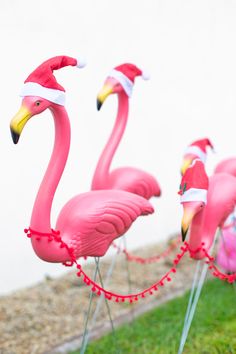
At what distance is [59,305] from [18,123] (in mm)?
1995

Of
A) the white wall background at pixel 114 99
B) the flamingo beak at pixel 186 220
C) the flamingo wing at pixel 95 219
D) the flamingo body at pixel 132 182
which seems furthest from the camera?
the white wall background at pixel 114 99

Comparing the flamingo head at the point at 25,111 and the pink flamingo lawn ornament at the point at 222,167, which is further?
the pink flamingo lawn ornament at the point at 222,167

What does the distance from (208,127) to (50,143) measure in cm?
192

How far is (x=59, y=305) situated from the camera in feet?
11.0

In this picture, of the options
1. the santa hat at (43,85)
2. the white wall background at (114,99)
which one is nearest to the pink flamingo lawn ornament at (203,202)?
the santa hat at (43,85)

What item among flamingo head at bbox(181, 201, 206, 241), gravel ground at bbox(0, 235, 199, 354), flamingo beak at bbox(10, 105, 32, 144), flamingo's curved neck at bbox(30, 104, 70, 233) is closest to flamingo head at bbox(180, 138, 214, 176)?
flamingo head at bbox(181, 201, 206, 241)

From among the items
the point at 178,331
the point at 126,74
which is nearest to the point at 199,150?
the point at 126,74

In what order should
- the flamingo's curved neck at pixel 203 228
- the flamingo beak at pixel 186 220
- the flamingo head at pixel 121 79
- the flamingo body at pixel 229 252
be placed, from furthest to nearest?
the flamingo body at pixel 229 252
the flamingo head at pixel 121 79
the flamingo's curved neck at pixel 203 228
the flamingo beak at pixel 186 220

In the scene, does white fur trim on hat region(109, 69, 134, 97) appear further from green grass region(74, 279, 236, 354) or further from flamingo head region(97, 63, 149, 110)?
green grass region(74, 279, 236, 354)

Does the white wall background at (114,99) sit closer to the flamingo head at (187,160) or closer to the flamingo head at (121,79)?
the flamingo head at (121,79)

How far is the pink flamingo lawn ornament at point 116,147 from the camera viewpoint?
2.31 metres

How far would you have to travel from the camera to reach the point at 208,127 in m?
5.06

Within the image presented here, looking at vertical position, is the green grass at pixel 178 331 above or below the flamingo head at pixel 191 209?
below

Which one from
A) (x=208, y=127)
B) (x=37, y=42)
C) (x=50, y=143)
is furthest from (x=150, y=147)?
(x=37, y=42)
